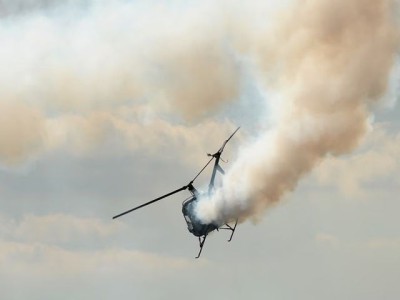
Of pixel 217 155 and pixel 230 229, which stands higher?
pixel 217 155

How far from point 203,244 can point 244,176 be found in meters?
10.4

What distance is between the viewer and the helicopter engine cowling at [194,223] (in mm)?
108188

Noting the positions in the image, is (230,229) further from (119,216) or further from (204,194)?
(119,216)

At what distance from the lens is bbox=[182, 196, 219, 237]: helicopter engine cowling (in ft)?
355

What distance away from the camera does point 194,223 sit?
356 feet

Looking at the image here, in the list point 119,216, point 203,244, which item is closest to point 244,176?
point 203,244

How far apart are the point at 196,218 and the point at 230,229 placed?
4.72 metres

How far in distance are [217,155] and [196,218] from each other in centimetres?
875

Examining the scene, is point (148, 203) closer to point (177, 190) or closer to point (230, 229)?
point (177, 190)

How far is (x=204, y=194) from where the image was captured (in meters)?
109

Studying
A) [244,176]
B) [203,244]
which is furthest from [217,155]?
[203,244]

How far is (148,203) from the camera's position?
350 ft

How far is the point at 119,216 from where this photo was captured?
10656 centimetres

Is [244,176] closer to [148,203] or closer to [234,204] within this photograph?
[234,204]
